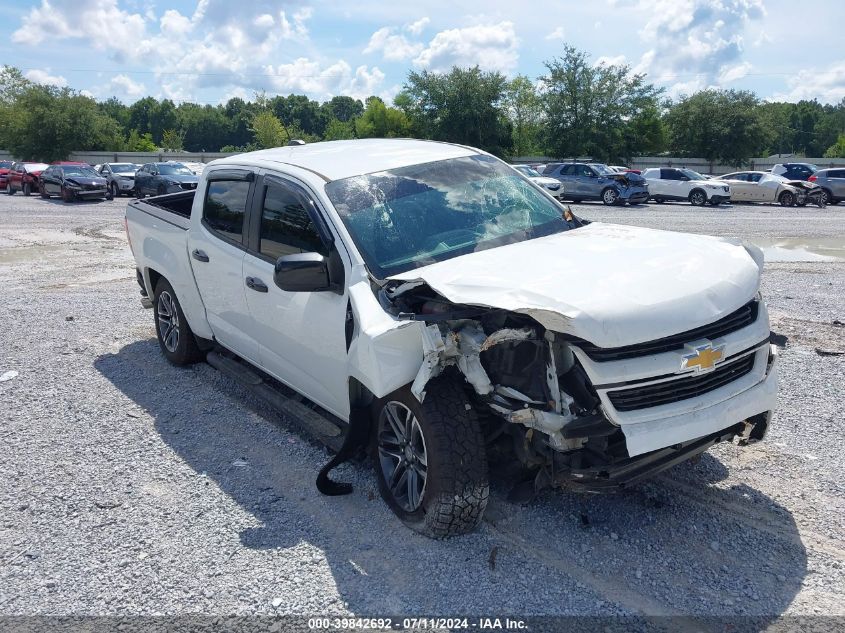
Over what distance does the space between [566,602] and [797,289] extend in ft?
26.9

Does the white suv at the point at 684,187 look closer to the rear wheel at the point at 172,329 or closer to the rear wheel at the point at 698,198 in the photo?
the rear wheel at the point at 698,198

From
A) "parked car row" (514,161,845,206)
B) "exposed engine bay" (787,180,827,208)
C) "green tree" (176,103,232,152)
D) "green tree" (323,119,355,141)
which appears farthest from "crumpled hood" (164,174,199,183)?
"green tree" (176,103,232,152)

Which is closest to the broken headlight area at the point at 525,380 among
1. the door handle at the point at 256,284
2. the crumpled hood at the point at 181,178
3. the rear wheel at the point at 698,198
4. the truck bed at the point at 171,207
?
the door handle at the point at 256,284

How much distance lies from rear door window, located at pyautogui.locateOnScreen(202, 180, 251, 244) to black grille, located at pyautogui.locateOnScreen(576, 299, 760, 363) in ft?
9.44

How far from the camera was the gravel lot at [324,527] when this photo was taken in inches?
131

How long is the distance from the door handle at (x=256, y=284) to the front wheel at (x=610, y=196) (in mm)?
25754

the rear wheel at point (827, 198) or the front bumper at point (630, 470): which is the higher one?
the front bumper at point (630, 470)

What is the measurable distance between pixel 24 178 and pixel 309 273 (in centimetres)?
3510

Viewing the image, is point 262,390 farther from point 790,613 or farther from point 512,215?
point 790,613

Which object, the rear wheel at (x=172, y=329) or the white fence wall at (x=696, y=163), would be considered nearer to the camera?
the rear wheel at (x=172, y=329)

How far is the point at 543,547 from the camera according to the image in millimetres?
3695

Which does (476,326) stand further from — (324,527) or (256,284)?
(256,284)

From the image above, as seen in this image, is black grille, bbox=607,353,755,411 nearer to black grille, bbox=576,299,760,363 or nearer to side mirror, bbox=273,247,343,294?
black grille, bbox=576,299,760,363

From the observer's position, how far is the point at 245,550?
148 inches
